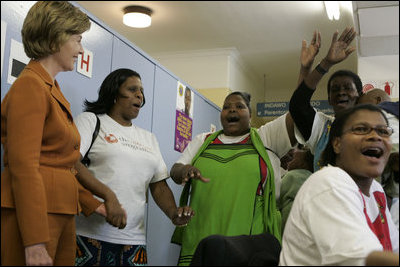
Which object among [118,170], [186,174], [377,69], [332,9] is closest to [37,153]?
[118,170]

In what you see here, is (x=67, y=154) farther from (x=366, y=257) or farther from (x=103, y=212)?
(x=366, y=257)

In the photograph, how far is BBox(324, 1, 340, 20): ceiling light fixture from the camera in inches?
191

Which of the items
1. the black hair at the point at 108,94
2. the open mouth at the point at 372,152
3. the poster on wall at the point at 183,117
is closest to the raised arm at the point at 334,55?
the open mouth at the point at 372,152

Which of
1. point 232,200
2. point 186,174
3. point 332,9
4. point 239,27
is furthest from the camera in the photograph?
point 239,27

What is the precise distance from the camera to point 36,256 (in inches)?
49.9

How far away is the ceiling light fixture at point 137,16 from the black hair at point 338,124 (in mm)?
3864

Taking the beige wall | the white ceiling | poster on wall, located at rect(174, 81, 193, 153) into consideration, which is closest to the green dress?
poster on wall, located at rect(174, 81, 193, 153)

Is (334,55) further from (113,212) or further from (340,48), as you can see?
(113,212)

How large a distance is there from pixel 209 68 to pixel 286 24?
1247 mm

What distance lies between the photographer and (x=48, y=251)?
138 cm

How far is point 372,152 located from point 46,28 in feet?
3.47

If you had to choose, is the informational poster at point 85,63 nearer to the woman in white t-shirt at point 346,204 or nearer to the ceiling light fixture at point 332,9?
the woman in white t-shirt at point 346,204

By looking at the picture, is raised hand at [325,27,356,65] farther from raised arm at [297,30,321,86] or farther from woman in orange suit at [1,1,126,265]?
woman in orange suit at [1,1,126,265]

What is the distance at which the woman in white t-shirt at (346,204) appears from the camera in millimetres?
1101
